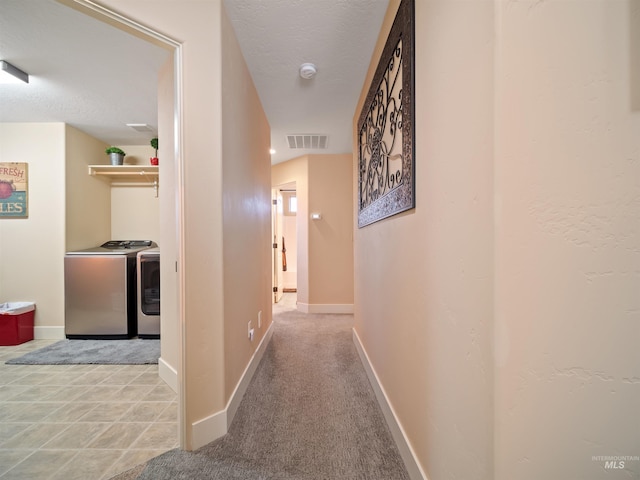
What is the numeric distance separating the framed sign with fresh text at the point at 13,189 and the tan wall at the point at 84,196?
0.42m

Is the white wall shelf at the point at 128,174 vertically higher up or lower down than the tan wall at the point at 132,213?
higher up

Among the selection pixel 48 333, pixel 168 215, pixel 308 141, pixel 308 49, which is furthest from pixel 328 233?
pixel 48 333

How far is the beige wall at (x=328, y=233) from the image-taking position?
3957 mm

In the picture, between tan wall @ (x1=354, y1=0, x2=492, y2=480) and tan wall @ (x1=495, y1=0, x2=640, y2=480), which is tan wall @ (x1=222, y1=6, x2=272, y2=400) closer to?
tan wall @ (x1=354, y1=0, x2=492, y2=480)

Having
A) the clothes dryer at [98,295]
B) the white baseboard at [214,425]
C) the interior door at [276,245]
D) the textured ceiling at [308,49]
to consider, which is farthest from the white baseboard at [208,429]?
the interior door at [276,245]

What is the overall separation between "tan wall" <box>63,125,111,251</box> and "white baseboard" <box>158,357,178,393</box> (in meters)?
2.02

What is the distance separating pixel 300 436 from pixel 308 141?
10.3 ft

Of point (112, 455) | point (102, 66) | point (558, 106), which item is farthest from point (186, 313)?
point (102, 66)

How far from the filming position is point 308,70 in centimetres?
195

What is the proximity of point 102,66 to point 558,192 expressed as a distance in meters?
2.83

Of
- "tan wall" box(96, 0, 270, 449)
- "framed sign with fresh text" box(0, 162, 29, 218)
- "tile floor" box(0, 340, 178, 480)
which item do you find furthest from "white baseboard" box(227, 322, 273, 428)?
"framed sign with fresh text" box(0, 162, 29, 218)

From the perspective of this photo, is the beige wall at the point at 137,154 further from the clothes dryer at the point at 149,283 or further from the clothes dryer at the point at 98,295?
the clothes dryer at the point at 149,283

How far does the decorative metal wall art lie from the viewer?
1.15 metres

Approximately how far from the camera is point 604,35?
1.88 feet
